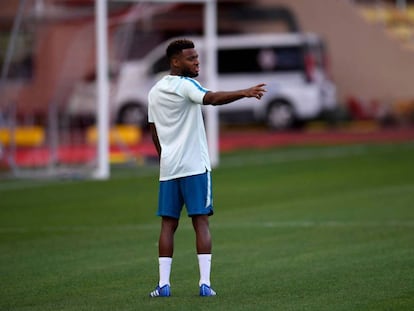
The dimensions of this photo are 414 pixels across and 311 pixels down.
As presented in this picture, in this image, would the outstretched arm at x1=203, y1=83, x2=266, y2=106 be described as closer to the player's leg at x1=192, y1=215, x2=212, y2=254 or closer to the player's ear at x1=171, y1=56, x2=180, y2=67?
the player's ear at x1=171, y1=56, x2=180, y2=67

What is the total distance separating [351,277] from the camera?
11.1 metres

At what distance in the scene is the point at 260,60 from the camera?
3856cm

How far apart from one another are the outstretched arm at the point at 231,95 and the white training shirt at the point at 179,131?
34 centimetres

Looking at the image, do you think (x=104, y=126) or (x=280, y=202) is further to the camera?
(x=104, y=126)

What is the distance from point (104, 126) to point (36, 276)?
1096cm

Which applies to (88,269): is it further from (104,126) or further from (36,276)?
(104,126)

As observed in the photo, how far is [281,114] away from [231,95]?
2896cm

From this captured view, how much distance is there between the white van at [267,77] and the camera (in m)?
38.2

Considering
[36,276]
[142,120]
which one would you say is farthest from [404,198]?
[142,120]

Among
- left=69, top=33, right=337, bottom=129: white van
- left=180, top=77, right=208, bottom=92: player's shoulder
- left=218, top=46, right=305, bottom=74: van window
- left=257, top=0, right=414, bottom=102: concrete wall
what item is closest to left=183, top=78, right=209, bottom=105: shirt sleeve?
left=180, top=77, right=208, bottom=92: player's shoulder

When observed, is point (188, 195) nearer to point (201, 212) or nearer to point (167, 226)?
point (201, 212)

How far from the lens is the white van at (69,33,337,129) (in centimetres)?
3816

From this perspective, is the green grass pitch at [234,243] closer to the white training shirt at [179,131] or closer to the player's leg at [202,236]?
the player's leg at [202,236]

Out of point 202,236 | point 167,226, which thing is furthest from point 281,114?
point 202,236
